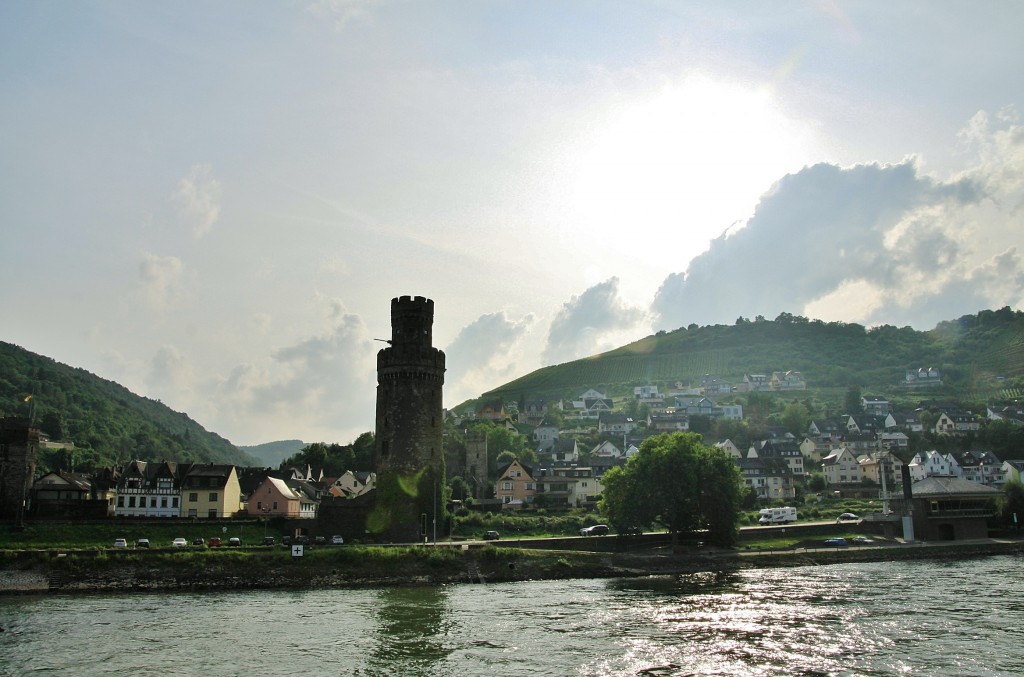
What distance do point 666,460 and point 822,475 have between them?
225 ft

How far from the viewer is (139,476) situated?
93.8 meters

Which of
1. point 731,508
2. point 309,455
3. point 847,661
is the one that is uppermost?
point 309,455

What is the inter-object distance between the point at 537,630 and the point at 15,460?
6125cm

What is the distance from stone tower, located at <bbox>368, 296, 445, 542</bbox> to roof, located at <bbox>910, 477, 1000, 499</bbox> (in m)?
53.3

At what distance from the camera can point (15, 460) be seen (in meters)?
76.3

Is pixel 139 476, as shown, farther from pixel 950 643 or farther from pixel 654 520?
pixel 950 643

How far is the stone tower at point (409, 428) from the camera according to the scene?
70.9 m

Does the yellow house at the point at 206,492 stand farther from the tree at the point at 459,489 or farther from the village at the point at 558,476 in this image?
the tree at the point at 459,489

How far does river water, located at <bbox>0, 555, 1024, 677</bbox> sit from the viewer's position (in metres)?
31.2

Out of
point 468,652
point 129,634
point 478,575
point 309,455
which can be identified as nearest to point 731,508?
point 478,575

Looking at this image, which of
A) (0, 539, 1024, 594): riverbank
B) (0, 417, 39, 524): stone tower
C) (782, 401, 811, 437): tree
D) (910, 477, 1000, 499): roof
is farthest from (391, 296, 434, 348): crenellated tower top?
(782, 401, 811, 437): tree

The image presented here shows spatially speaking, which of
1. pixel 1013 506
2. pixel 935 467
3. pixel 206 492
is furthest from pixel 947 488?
pixel 206 492

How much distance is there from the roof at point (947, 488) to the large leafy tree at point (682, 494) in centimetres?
2701

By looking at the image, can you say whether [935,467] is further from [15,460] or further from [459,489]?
[15,460]
